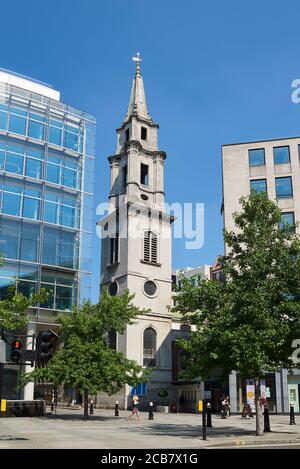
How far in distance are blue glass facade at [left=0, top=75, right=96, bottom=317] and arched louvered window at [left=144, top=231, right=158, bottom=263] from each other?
7.14 metres

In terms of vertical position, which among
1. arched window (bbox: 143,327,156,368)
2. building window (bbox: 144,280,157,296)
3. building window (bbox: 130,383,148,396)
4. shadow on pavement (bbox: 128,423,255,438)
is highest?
building window (bbox: 144,280,157,296)

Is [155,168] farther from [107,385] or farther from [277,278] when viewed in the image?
[277,278]

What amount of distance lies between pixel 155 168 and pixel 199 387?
24.3 metres

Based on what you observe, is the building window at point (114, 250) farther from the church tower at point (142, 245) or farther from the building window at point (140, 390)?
the building window at point (140, 390)

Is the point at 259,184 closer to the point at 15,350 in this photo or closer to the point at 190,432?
the point at 190,432

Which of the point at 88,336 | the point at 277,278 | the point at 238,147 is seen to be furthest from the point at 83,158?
the point at 277,278

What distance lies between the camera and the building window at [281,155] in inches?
1870

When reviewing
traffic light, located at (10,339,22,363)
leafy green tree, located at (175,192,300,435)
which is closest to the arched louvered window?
leafy green tree, located at (175,192,300,435)

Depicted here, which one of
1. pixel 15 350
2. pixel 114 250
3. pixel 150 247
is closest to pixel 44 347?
pixel 15 350

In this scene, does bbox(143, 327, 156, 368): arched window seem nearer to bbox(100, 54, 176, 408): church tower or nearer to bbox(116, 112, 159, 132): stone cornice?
bbox(100, 54, 176, 408): church tower

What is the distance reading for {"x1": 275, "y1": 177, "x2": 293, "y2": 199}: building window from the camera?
46.5 m

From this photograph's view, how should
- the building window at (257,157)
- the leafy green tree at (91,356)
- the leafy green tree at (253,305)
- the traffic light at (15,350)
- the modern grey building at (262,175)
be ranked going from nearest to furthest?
the traffic light at (15,350) → the leafy green tree at (253,305) → the leafy green tree at (91,356) → the modern grey building at (262,175) → the building window at (257,157)

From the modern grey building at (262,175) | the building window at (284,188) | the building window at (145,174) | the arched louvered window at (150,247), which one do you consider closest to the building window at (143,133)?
the building window at (145,174)
